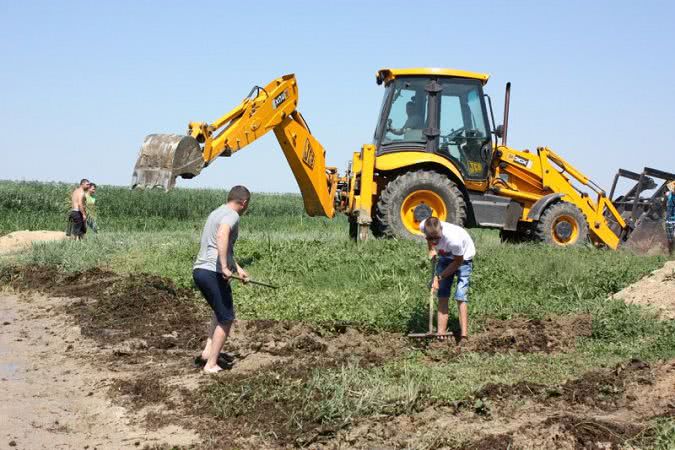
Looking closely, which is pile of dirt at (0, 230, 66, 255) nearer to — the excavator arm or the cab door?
the excavator arm

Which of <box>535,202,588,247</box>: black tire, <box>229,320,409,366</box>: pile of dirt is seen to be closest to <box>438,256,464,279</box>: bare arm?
<box>229,320,409,366</box>: pile of dirt

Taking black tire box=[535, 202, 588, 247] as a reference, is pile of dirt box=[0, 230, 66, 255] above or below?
below

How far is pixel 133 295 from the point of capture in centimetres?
1195

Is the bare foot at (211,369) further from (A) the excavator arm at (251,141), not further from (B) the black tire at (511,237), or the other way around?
(B) the black tire at (511,237)

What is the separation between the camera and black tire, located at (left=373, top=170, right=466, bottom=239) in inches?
575

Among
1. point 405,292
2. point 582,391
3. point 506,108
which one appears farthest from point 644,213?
point 582,391

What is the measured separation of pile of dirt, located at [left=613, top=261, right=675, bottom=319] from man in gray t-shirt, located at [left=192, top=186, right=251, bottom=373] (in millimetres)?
4954

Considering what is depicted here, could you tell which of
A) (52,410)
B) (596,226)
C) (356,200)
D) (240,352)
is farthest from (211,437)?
(596,226)

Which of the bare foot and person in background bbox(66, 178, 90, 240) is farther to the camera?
person in background bbox(66, 178, 90, 240)

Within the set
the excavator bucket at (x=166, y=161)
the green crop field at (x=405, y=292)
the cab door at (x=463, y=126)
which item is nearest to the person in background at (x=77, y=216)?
the green crop field at (x=405, y=292)

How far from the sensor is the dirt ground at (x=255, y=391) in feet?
19.8

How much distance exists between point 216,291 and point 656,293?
554cm

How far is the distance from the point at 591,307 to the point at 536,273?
205cm

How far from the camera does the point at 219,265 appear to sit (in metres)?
8.02
